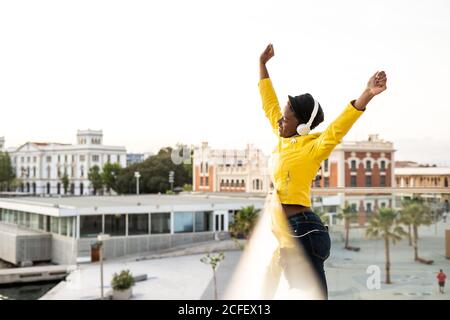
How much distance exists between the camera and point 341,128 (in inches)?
53.4

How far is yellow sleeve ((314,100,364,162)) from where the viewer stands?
135 centimetres

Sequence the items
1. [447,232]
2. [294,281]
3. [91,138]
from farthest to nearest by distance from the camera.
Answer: [91,138], [447,232], [294,281]

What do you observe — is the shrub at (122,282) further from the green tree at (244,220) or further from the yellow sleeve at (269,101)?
the yellow sleeve at (269,101)

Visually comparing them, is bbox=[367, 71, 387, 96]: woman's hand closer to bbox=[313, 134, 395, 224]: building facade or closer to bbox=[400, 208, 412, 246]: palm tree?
bbox=[400, 208, 412, 246]: palm tree

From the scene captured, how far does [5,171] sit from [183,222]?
26.2m

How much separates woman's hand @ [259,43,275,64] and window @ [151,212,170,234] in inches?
594

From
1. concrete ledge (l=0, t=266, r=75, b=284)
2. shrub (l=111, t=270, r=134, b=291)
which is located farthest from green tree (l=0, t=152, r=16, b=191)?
shrub (l=111, t=270, r=134, b=291)

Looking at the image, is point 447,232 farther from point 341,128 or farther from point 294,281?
point 341,128

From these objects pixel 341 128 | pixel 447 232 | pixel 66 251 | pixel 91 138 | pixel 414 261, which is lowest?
pixel 66 251

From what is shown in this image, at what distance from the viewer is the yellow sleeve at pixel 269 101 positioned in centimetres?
172

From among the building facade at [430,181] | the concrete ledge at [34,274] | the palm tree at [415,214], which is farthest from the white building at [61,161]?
the palm tree at [415,214]

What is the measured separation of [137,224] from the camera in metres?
16.4
